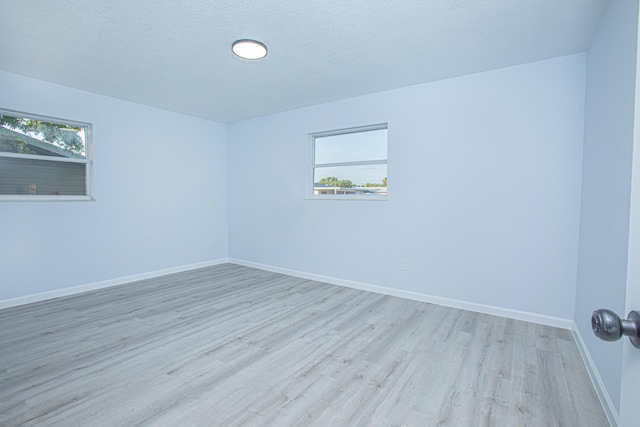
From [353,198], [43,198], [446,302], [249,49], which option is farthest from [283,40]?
[43,198]

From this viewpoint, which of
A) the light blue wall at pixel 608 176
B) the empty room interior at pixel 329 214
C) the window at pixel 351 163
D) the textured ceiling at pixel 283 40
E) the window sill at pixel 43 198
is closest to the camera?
the light blue wall at pixel 608 176

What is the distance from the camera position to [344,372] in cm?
211

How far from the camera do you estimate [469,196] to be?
10.7ft

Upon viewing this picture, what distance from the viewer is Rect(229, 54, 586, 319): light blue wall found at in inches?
111

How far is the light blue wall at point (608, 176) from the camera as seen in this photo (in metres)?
1.59

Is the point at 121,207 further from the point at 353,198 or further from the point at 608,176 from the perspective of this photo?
the point at 608,176

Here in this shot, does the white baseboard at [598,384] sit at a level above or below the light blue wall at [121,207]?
below

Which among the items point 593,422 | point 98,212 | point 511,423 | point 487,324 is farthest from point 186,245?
point 593,422

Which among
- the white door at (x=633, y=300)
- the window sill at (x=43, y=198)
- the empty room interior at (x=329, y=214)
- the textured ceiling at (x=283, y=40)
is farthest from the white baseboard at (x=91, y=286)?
the white door at (x=633, y=300)

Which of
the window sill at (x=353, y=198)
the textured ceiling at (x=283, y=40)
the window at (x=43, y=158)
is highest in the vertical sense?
the textured ceiling at (x=283, y=40)

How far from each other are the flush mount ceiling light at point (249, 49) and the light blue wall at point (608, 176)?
96.9 inches

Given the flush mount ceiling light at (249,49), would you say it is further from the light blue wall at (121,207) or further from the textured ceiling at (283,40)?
the light blue wall at (121,207)

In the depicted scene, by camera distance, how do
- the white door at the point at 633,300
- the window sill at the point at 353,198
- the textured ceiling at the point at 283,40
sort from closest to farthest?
the white door at the point at 633,300
the textured ceiling at the point at 283,40
the window sill at the point at 353,198

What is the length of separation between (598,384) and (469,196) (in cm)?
187
